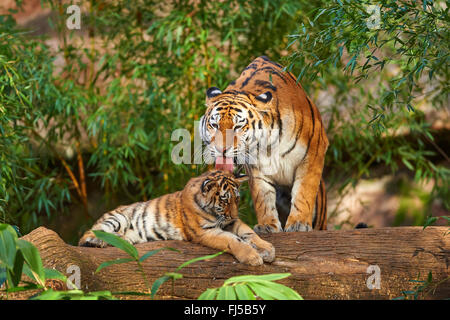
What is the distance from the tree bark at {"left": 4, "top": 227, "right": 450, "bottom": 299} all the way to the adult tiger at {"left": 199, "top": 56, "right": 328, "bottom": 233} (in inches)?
12.3

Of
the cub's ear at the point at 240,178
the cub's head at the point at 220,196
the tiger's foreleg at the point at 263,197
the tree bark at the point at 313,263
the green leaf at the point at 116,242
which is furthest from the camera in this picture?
the tiger's foreleg at the point at 263,197

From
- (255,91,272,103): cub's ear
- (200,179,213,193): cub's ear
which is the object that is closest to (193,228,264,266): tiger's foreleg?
(200,179,213,193): cub's ear

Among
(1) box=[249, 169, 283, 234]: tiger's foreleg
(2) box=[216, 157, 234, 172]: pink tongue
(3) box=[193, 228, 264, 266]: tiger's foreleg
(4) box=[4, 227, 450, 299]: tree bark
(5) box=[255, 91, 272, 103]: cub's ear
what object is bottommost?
(4) box=[4, 227, 450, 299]: tree bark

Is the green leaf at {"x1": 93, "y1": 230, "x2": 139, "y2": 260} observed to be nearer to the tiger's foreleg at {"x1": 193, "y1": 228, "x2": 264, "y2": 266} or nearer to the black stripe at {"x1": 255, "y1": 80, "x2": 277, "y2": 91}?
the tiger's foreleg at {"x1": 193, "y1": 228, "x2": 264, "y2": 266}

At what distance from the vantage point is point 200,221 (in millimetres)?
3232

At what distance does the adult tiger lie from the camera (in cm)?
336

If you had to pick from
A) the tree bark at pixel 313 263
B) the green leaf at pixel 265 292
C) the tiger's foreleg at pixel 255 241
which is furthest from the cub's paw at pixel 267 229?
the green leaf at pixel 265 292

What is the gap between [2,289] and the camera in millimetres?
2676

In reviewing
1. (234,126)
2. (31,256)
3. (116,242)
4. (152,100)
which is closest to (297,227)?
(234,126)

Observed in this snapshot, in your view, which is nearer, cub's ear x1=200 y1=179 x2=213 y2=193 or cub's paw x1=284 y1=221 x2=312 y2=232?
cub's ear x1=200 y1=179 x2=213 y2=193

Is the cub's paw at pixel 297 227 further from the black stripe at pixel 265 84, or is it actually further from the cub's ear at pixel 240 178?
the black stripe at pixel 265 84

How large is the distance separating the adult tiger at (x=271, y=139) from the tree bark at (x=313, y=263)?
1.02 ft

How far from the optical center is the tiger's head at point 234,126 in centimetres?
329
